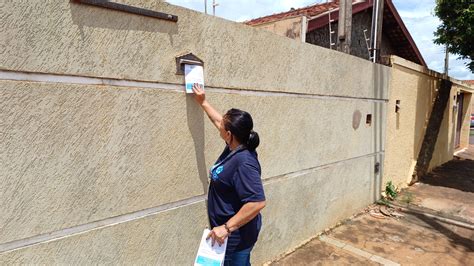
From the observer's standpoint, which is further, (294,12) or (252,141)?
(294,12)

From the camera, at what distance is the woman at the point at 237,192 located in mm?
1879

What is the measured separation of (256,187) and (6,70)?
1392 mm

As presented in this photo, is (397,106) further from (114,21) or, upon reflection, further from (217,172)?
(114,21)

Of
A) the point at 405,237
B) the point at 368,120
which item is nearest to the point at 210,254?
the point at 405,237

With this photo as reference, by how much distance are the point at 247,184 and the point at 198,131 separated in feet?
2.41

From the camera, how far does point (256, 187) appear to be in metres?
1.88

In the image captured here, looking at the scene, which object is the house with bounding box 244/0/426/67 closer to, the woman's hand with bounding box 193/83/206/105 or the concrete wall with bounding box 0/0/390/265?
the concrete wall with bounding box 0/0/390/265

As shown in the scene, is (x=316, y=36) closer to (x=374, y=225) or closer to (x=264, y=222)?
(x=374, y=225)

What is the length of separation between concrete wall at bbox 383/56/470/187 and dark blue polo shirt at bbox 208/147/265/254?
171 inches

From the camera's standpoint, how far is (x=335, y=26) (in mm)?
7523

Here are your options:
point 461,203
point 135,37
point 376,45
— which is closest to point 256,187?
point 135,37

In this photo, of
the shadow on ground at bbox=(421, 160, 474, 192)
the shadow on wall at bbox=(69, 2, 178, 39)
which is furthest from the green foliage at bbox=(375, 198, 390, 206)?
the shadow on wall at bbox=(69, 2, 178, 39)

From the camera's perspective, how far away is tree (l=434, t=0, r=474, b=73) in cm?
647

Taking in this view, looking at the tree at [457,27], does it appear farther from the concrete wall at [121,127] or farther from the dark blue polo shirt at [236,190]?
the dark blue polo shirt at [236,190]
